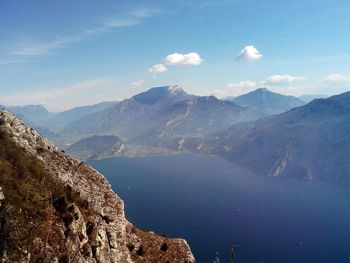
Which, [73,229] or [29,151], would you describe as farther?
[29,151]

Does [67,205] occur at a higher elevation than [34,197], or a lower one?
lower

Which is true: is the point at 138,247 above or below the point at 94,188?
below

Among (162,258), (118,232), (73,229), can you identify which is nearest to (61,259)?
(73,229)

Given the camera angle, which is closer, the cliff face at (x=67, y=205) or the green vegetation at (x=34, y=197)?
the green vegetation at (x=34, y=197)

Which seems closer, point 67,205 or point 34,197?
point 34,197

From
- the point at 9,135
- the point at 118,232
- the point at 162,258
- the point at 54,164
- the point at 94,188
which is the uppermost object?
the point at 9,135

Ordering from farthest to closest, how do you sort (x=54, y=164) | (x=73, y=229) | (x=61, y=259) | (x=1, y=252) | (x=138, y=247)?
1. (x=54, y=164)
2. (x=138, y=247)
3. (x=73, y=229)
4. (x=61, y=259)
5. (x=1, y=252)

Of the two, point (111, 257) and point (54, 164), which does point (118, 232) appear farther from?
point (54, 164)

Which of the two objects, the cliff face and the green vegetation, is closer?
the green vegetation
